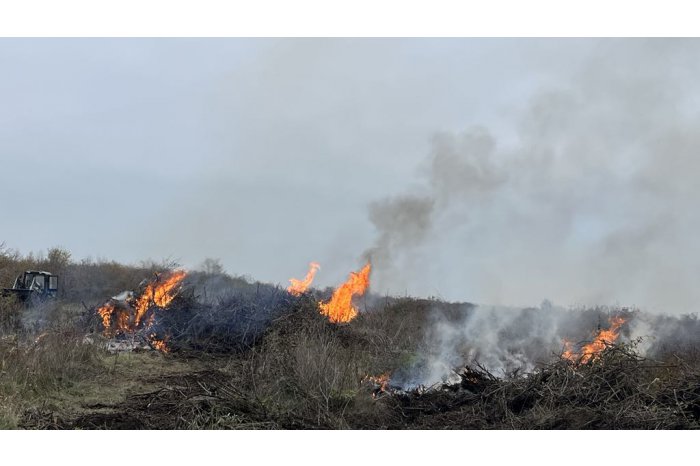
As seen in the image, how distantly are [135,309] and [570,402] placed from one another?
11.8 metres

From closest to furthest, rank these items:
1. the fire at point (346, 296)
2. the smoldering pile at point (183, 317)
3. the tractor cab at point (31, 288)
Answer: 1. the smoldering pile at point (183, 317)
2. the fire at point (346, 296)
3. the tractor cab at point (31, 288)

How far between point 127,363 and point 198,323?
11.3ft

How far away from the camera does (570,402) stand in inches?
270

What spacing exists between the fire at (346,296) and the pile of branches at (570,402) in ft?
23.2

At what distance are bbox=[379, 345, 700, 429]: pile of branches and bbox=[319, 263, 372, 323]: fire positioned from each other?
7078 millimetres

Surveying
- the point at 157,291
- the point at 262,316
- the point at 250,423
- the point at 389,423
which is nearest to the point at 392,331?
the point at 262,316

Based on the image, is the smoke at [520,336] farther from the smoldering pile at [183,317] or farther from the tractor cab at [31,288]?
the tractor cab at [31,288]

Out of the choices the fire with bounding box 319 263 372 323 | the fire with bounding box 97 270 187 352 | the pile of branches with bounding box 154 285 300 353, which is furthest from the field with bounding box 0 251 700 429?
the fire with bounding box 319 263 372 323

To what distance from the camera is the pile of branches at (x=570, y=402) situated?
6.30 metres

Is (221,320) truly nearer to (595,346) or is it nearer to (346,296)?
(346,296)

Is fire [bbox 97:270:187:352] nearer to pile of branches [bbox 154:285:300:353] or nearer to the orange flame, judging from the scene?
the orange flame

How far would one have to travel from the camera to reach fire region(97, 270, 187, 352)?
14.0m

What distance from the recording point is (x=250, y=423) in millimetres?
6195

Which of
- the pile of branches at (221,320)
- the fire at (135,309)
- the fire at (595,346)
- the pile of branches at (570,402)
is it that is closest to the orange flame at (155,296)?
the fire at (135,309)
